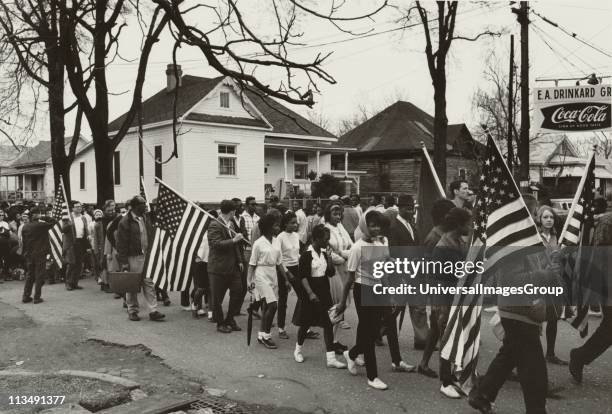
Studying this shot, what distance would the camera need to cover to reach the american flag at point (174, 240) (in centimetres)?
909

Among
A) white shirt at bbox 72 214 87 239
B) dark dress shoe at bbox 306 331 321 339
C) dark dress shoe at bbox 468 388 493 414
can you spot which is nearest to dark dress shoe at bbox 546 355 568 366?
dark dress shoe at bbox 468 388 493 414

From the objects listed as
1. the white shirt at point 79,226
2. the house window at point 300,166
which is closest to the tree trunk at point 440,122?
the white shirt at point 79,226

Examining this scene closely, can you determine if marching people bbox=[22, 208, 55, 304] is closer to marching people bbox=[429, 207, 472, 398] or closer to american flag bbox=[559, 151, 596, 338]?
marching people bbox=[429, 207, 472, 398]

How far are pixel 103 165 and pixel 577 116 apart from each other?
14.0 m

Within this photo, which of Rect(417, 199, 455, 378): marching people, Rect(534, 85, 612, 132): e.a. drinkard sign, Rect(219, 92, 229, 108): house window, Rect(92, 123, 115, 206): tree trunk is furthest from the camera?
Rect(219, 92, 229, 108): house window

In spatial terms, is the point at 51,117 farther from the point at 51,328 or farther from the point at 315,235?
the point at 315,235

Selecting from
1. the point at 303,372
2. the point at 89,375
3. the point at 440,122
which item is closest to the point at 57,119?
the point at 440,122

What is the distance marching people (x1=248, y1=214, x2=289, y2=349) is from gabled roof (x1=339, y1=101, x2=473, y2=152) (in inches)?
1364

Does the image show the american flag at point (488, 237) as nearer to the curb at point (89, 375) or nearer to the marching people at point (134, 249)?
the curb at point (89, 375)

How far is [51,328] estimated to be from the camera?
31.1ft

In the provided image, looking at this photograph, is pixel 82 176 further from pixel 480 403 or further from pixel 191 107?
pixel 480 403

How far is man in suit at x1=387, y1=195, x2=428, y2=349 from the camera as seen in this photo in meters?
7.68

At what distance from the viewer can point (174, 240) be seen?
9.27 metres

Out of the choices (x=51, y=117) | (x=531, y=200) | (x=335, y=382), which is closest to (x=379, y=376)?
(x=335, y=382)
